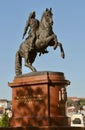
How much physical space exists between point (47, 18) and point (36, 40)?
3.81 ft

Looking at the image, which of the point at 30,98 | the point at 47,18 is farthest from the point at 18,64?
the point at 30,98

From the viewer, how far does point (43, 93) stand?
17562 mm

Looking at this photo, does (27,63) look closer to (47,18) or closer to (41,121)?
(47,18)

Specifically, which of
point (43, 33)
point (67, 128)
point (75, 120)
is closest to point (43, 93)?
point (67, 128)

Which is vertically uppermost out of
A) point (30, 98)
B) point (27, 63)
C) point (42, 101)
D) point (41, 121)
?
point (27, 63)

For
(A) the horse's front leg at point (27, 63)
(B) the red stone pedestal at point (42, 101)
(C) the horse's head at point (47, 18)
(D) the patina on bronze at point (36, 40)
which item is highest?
(C) the horse's head at point (47, 18)

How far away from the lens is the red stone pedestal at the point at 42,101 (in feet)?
57.0

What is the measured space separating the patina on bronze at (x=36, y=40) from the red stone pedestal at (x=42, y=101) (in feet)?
5.01

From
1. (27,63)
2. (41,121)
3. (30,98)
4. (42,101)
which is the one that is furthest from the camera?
(27,63)

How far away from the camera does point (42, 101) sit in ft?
57.6

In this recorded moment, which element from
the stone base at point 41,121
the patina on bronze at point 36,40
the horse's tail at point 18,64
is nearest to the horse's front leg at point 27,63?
the patina on bronze at point 36,40

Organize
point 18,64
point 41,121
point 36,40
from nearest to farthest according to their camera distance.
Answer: point 41,121
point 36,40
point 18,64

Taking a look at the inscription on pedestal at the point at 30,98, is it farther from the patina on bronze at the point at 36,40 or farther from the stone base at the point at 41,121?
the patina on bronze at the point at 36,40

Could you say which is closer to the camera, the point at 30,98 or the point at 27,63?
the point at 30,98
